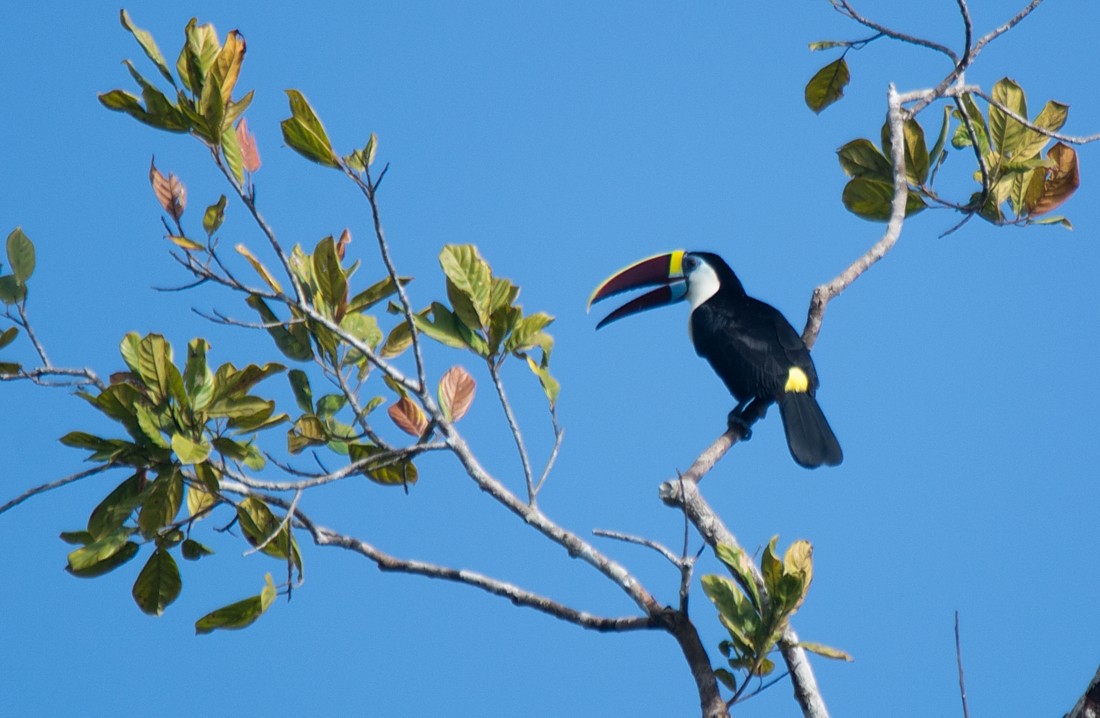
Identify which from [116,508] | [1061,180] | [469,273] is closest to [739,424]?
[1061,180]

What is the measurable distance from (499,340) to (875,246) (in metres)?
1.61

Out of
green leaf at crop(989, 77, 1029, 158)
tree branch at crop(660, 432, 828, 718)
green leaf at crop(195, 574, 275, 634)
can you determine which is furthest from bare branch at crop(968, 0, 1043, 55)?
green leaf at crop(195, 574, 275, 634)

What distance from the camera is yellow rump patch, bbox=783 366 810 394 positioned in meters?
5.38

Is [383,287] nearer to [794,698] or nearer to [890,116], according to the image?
[794,698]

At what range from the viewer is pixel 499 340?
3268 millimetres

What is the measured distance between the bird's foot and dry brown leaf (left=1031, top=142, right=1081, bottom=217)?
1.49m

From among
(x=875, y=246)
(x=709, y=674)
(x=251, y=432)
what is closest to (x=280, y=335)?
(x=251, y=432)

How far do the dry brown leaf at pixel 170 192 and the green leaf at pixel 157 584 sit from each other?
0.89m

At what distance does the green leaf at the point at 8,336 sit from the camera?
3.26 metres

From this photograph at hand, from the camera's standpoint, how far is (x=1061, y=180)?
430cm

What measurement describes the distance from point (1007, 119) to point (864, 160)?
50cm

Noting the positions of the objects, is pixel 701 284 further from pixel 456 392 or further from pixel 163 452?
pixel 163 452

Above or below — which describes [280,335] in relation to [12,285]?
below

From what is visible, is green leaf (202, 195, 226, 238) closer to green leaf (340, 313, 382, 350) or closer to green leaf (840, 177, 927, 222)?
green leaf (340, 313, 382, 350)
